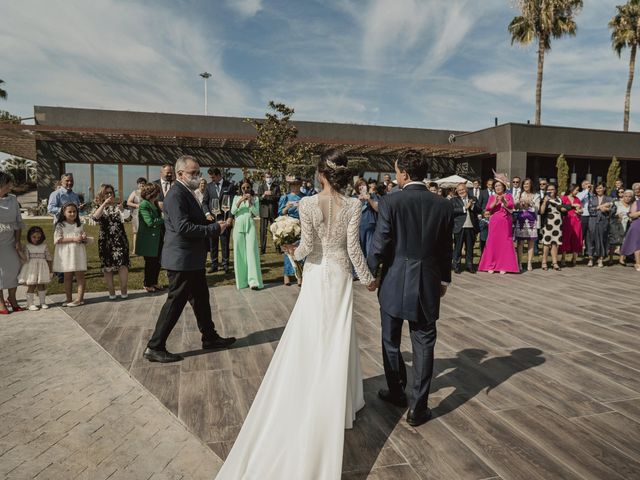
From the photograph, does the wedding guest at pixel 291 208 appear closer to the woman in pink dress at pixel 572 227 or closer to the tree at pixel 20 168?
the woman in pink dress at pixel 572 227

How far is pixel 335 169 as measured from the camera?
3.15 meters

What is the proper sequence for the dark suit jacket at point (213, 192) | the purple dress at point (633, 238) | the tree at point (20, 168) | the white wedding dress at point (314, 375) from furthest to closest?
the tree at point (20, 168), the purple dress at point (633, 238), the dark suit jacket at point (213, 192), the white wedding dress at point (314, 375)

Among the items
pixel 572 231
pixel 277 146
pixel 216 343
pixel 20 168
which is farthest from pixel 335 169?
pixel 20 168

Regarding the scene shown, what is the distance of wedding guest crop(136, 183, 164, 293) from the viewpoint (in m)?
7.73

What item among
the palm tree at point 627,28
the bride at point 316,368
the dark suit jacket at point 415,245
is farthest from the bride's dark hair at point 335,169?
the palm tree at point 627,28

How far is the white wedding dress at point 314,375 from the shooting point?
2.56m

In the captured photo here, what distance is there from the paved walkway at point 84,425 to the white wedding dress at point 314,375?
0.41 meters

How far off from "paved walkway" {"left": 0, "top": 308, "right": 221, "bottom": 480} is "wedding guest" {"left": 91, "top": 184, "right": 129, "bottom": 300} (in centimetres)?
238

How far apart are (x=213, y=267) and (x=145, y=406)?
6267 millimetres

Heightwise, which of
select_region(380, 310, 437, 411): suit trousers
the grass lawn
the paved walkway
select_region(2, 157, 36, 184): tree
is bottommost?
the paved walkway

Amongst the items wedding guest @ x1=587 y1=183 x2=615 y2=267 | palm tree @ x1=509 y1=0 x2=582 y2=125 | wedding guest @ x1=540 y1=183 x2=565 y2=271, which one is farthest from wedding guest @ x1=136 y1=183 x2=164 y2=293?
palm tree @ x1=509 y1=0 x2=582 y2=125

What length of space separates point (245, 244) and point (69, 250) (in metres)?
2.84

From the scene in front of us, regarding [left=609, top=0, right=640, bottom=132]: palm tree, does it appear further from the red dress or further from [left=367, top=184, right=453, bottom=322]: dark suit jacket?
[left=367, top=184, right=453, bottom=322]: dark suit jacket

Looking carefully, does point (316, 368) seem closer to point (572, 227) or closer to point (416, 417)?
point (416, 417)
